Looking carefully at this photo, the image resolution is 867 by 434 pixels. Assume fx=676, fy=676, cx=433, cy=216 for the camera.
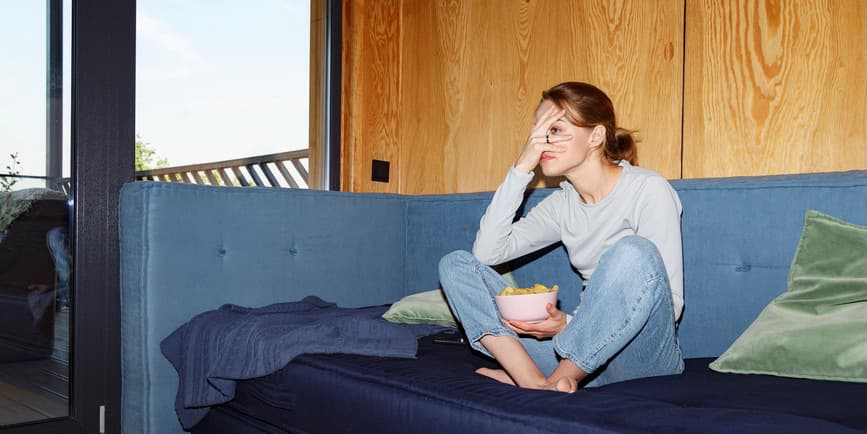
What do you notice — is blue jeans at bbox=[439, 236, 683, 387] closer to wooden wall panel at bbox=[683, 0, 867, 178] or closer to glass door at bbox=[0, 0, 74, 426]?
wooden wall panel at bbox=[683, 0, 867, 178]

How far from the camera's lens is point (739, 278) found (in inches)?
61.2

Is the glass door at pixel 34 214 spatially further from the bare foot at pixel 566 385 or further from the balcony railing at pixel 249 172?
the bare foot at pixel 566 385

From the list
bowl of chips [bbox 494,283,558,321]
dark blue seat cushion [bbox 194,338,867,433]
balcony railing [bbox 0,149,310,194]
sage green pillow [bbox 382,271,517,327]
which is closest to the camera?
dark blue seat cushion [bbox 194,338,867,433]

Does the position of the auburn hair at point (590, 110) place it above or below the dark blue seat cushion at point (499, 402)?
above

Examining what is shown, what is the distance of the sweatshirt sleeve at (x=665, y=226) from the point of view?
1416 mm

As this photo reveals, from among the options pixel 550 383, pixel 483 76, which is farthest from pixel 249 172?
pixel 550 383

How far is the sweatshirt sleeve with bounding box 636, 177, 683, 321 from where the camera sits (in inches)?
55.7

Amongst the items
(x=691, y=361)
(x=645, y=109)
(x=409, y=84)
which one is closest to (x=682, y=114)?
(x=645, y=109)

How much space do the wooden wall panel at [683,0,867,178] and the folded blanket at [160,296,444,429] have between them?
1.02 metres

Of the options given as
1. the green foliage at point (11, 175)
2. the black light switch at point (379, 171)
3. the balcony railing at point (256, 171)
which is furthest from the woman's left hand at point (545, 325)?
the black light switch at point (379, 171)

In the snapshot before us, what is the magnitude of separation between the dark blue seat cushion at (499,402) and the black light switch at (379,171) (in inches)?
51.8

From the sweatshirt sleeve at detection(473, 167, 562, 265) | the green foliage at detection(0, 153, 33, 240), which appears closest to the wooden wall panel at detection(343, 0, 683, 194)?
the sweatshirt sleeve at detection(473, 167, 562, 265)

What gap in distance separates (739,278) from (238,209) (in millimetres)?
1383

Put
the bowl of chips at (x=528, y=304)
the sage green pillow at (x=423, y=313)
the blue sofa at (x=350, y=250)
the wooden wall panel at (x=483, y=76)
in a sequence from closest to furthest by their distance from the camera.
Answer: the bowl of chips at (x=528, y=304) → the blue sofa at (x=350, y=250) → the sage green pillow at (x=423, y=313) → the wooden wall panel at (x=483, y=76)
